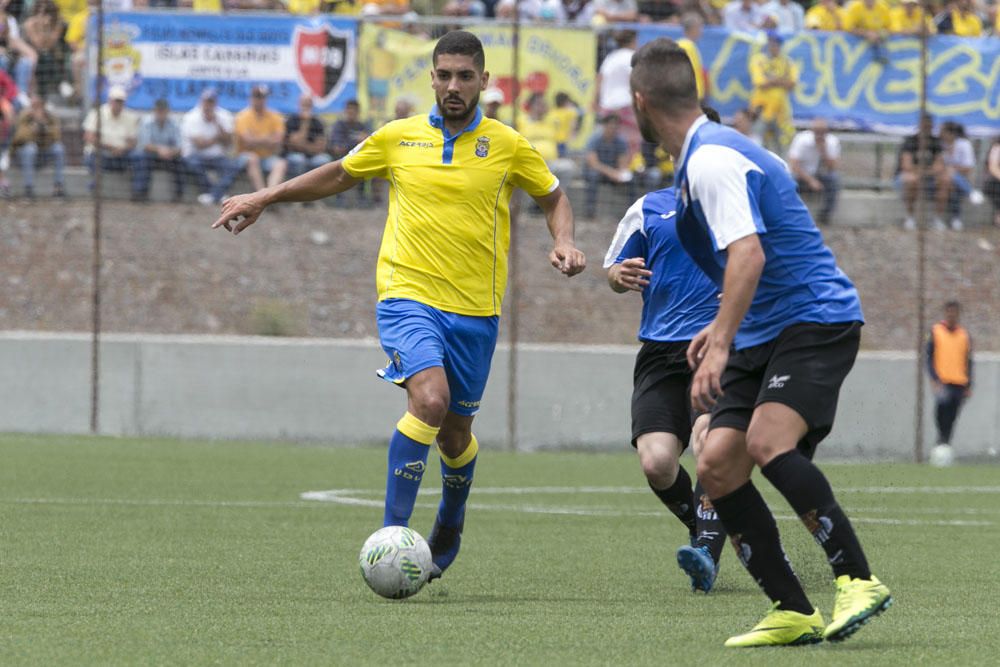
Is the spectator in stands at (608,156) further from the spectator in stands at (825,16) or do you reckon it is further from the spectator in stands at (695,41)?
the spectator in stands at (825,16)

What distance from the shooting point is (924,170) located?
64.0 ft

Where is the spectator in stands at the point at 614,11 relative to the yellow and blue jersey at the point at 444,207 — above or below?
above

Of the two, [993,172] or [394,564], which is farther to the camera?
[993,172]

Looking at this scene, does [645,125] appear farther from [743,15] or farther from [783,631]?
[743,15]

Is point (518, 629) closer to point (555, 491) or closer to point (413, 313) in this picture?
point (413, 313)

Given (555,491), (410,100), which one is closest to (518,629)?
(555,491)

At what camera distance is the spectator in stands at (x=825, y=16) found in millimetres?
20531

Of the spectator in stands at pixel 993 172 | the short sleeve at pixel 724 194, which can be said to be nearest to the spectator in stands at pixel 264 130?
the spectator in stands at pixel 993 172

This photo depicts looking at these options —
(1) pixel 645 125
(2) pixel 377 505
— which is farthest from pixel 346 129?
(1) pixel 645 125

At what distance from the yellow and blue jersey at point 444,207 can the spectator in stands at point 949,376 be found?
10902 millimetres

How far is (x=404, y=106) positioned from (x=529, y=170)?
11.2 meters

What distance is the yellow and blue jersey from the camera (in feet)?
26.3

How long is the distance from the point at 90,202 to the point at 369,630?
50.8 feet

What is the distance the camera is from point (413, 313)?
7.91m
